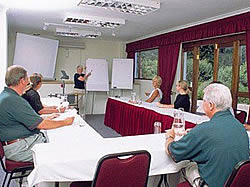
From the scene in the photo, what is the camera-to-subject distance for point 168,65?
5965mm

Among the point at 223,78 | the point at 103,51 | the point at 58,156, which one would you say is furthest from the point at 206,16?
the point at 103,51

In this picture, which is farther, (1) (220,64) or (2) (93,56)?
(2) (93,56)

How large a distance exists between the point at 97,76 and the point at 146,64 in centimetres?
151

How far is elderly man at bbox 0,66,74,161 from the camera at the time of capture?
204 cm

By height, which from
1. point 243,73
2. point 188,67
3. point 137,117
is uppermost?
point 188,67

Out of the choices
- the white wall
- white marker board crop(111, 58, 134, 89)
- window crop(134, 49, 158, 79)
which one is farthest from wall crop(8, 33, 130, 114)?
the white wall

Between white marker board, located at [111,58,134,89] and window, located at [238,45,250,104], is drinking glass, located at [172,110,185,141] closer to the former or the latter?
window, located at [238,45,250,104]

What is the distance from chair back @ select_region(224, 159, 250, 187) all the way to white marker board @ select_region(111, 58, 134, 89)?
245 inches

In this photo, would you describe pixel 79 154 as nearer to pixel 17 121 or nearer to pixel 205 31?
pixel 17 121

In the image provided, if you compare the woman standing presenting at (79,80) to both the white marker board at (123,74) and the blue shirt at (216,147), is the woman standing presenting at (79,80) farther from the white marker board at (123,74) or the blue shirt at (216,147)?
the blue shirt at (216,147)

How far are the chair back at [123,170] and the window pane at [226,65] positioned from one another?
11.4 ft

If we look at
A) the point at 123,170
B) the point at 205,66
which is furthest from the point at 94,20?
the point at 123,170

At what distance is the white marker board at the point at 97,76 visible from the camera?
7344 mm

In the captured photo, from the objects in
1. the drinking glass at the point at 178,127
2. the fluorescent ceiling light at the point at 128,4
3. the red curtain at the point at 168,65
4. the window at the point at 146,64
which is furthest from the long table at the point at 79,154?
the window at the point at 146,64
